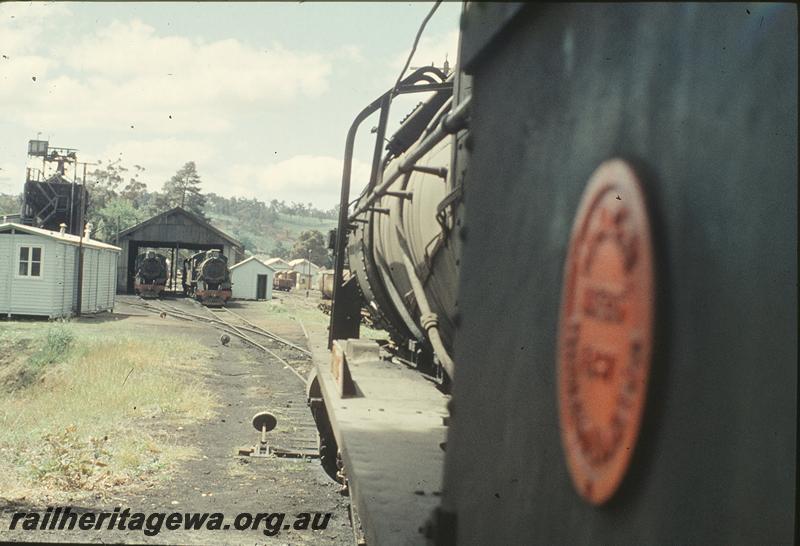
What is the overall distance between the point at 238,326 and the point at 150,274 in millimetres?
16120

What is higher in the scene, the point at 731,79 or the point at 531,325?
the point at 731,79

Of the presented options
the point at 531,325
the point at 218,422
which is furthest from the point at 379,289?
the point at 218,422

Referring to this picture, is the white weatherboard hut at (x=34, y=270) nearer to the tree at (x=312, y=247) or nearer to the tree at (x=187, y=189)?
the tree at (x=187, y=189)

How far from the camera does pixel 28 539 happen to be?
20.3 feet

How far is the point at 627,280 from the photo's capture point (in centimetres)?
91

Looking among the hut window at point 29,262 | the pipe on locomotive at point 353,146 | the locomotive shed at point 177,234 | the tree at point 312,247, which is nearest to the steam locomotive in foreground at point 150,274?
the locomotive shed at point 177,234

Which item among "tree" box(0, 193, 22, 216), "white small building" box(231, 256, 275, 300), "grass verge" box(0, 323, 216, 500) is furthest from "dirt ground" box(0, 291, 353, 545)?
"tree" box(0, 193, 22, 216)

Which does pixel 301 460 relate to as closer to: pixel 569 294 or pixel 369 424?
pixel 369 424

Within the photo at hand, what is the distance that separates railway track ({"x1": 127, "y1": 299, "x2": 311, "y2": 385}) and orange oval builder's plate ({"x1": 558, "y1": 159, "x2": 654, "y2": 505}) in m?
13.8

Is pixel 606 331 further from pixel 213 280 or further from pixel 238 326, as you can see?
pixel 213 280

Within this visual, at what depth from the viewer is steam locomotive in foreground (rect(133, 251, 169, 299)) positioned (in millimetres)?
39031

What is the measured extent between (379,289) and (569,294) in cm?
468

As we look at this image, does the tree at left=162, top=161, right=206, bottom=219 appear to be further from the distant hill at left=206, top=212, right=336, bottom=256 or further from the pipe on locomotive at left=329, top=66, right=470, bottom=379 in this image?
the pipe on locomotive at left=329, top=66, right=470, bottom=379

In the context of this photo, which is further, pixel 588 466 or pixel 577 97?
pixel 577 97
